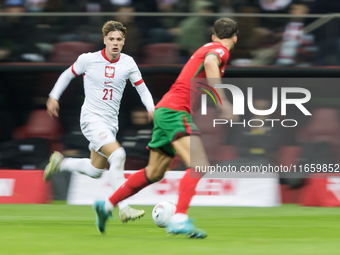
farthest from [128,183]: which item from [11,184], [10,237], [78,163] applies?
[11,184]

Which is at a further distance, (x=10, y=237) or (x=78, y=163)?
(x=78, y=163)

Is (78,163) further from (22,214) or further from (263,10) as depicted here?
(263,10)

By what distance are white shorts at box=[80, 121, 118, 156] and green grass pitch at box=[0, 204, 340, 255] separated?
90 centimetres

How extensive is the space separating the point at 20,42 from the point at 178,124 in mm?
5726

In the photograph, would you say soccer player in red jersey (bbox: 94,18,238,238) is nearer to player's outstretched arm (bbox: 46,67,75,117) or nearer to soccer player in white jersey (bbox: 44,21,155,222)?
soccer player in white jersey (bbox: 44,21,155,222)

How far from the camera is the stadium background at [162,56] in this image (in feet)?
33.6

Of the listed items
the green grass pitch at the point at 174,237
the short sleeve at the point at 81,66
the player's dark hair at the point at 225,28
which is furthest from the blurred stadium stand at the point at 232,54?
the player's dark hair at the point at 225,28

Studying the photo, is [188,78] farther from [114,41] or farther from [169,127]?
[114,41]

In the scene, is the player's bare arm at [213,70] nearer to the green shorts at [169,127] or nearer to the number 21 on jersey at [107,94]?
the green shorts at [169,127]

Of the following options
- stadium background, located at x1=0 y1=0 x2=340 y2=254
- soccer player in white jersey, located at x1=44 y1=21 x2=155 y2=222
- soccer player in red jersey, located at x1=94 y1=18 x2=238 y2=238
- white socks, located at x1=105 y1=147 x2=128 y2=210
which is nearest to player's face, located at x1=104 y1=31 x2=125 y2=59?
soccer player in white jersey, located at x1=44 y1=21 x2=155 y2=222

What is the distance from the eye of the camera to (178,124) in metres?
5.45

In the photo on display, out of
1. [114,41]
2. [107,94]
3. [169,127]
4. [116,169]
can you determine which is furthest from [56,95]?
[169,127]

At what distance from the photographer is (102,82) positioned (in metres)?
7.32

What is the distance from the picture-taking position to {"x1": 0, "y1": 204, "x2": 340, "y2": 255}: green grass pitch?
16.0ft
